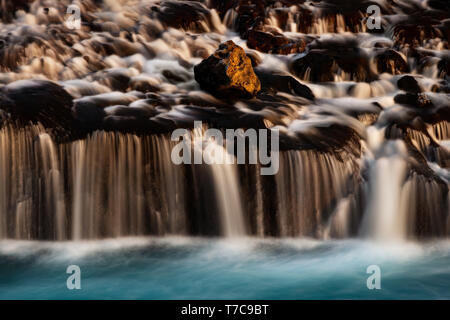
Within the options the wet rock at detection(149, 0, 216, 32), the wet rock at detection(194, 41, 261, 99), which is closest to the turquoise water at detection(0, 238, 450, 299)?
the wet rock at detection(194, 41, 261, 99)

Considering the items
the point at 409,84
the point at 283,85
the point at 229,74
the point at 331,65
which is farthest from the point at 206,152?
the point at 409,84

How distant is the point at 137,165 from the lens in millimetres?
6316

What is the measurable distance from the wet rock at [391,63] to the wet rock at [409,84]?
0.51 metres

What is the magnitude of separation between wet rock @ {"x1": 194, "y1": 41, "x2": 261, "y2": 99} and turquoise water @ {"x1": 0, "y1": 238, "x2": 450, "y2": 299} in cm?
256

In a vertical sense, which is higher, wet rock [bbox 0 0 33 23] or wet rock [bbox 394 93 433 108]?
wet rock [bbox 0 0 33 23]

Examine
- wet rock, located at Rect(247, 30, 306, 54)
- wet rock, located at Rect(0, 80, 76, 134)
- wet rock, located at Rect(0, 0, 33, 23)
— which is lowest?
wet rock, located at Rect(0, 80, 76, 134)

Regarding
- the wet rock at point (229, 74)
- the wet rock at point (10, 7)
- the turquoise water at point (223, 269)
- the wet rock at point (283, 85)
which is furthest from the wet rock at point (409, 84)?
the wet rock at point (10, 7)

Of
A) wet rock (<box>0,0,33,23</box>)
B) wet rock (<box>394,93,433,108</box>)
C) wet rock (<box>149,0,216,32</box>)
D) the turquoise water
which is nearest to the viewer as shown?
the turquoise water

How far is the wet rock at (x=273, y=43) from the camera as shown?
10.1 metres

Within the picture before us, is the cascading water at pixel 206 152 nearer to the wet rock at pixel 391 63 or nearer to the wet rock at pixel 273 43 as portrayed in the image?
the wet rock at pixel 391 63

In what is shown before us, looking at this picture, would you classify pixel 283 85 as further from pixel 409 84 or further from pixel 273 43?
pixel 409 84

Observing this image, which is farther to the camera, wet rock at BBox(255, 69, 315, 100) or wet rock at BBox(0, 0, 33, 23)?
wet rock at BBox(0, 0, 33, 23)

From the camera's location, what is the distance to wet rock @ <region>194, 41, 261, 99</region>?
7.69 metres

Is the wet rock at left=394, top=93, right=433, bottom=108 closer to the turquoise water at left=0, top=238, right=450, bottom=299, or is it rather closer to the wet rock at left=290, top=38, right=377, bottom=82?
the wet rock at left=290, top=38, right=377, bottom=82
